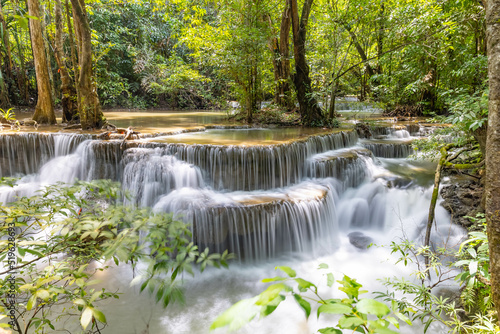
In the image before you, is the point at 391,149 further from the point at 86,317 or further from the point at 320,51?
the point at 86,317

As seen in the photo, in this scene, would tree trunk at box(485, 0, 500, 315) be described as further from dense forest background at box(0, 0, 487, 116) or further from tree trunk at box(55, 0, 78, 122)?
tree trunk at box(55, 0, 78, 122)

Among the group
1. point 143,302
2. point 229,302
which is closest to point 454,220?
point 229,302

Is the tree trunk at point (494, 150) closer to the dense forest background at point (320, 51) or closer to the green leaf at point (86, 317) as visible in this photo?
the green leaf at point (86, 317)

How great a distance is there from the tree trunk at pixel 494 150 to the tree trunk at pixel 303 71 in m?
7.87

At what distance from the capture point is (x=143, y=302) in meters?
4.20

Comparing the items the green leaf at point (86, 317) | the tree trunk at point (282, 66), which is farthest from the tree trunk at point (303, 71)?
the green leaf at point (86, 317)

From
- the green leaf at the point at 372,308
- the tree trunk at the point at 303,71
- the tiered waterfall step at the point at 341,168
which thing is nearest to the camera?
the green leaf at the point at 372,308

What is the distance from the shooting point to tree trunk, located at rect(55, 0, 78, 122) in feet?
29.4

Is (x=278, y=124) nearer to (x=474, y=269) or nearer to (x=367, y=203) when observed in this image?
(x=367, y=203)

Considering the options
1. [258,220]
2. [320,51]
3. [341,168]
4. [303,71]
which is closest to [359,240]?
[341,168]

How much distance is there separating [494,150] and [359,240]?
15.4 ft

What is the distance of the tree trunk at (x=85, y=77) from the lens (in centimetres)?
717

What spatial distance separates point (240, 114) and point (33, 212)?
9676 millimetres

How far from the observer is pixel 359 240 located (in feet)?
19.4
